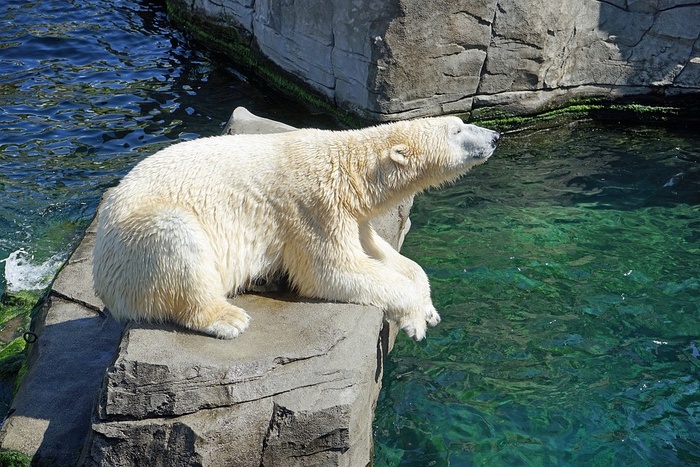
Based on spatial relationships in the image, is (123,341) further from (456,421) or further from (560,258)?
(560,258)

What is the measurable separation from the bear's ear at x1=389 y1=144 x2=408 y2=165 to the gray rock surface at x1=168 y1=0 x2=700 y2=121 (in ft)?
14.0

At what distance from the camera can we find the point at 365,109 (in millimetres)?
9578

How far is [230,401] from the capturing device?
420 cm

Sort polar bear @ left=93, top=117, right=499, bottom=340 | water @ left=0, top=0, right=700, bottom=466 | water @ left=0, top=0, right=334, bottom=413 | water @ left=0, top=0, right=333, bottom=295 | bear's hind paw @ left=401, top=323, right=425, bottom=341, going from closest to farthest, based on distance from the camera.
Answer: polar bear @ left=93, top=117, right=499, bottom=340 → bear's hind paw @ left=401, top=323, right=425, bottom=341 → water @ left=0, top=0, right=700, bottom=466 → water @ left=0, top=0, right=334, bottom=413 → water @ left=0, top=0, right=333, bottom=295

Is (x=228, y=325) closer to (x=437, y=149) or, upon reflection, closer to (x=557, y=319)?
(x=437, y=149)

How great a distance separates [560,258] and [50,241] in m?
5.15

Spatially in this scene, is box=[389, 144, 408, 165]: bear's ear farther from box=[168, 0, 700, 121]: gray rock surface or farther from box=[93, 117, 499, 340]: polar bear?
box=[168, 0, 700, 121]: gray rock surface

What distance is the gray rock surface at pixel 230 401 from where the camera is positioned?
4129 millimetres

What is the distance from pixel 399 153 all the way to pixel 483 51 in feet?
16.2

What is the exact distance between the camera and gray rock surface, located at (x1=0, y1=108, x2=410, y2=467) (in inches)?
163

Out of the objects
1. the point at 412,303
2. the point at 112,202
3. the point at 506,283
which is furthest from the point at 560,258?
the point at 112,202

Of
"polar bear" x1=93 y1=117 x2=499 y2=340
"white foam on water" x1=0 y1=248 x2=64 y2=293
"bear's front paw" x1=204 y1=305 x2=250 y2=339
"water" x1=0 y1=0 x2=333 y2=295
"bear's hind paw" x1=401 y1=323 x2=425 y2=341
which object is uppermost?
"polar bear" x1=93 y1=117 x2=499 y2=340

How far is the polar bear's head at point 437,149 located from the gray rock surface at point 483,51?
13.5 ft

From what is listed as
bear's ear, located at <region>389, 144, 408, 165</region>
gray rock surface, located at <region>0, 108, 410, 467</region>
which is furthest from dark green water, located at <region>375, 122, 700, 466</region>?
bear's ear, located at <region>389, 144, 408, 165</region>
